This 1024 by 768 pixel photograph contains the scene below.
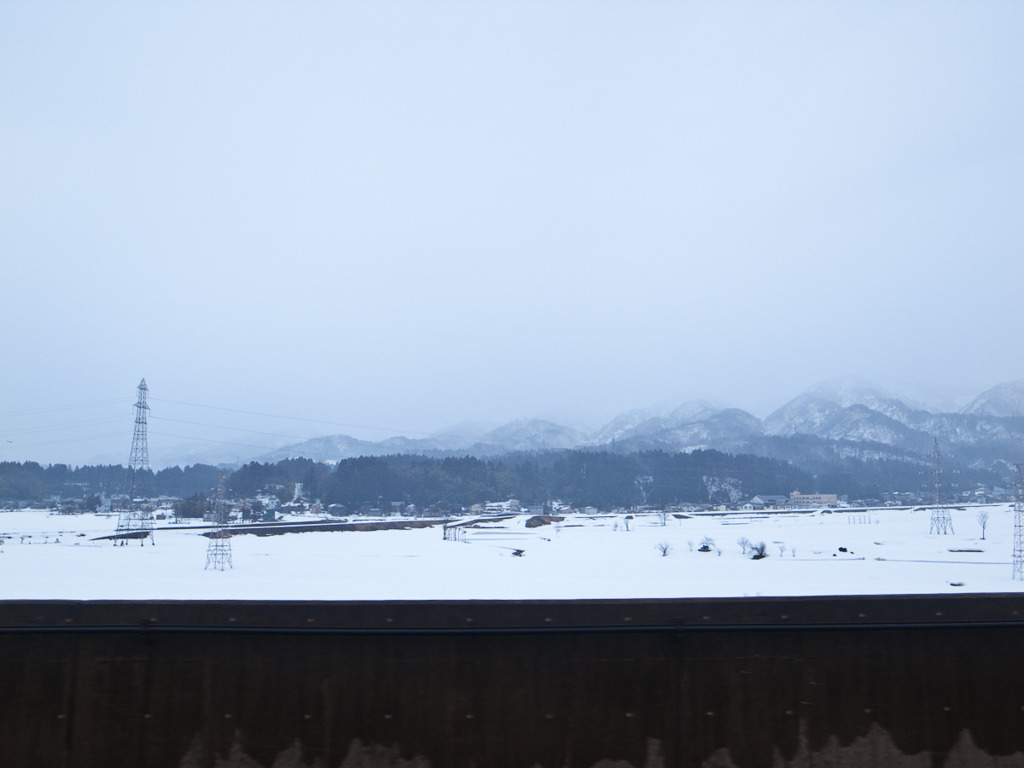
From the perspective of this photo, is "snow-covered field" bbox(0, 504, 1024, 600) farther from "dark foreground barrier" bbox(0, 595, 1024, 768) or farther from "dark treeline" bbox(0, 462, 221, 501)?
"dark treeline" bbox(0, 462, 221, 501)

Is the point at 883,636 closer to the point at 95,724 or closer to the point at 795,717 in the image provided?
the point at 795,717

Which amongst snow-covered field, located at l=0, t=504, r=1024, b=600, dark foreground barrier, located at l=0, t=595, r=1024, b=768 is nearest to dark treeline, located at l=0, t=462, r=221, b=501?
snow-covered field, located at l=0, t=504, r=1024, b=600

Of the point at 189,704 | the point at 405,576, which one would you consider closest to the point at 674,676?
the point at 189,704

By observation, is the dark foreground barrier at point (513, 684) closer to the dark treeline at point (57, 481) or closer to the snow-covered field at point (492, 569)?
the snow-covered field at point (492, 569)

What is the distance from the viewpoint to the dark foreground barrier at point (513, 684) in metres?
5.51

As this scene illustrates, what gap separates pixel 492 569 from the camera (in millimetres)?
51688

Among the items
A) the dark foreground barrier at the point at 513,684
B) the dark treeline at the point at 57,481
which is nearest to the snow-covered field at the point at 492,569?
the dark foreground barrier at the point at 513,684

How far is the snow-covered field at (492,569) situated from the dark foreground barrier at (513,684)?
46.4ft

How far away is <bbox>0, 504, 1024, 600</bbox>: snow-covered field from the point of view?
34.9 meters

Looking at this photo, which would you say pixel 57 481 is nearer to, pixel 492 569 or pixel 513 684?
pixel 492 569

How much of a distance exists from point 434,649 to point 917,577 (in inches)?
1868

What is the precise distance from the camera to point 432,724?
5.58 meters

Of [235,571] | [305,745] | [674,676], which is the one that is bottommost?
[235,571]

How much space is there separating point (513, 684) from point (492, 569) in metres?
47.1
